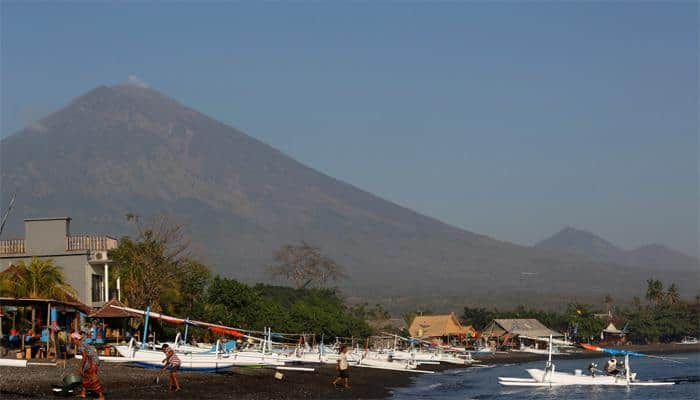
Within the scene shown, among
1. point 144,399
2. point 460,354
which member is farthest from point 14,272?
point 460,354

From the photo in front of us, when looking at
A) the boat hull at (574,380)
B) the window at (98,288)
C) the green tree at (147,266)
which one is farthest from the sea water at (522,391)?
the window at (98,288)

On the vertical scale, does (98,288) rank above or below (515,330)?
above

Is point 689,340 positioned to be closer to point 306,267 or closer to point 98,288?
point 306,267

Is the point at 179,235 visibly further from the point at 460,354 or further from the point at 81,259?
the point at 460,354

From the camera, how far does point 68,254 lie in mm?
57719

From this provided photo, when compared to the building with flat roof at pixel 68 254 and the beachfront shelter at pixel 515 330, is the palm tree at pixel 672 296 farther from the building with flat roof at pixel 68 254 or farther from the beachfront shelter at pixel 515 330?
the building with flat roof at pixel 68 254

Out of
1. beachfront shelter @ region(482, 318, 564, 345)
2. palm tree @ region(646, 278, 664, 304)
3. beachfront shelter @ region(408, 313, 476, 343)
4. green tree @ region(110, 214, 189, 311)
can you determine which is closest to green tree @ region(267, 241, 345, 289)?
beachfront shelter @ region(408, 313, 476, 343)

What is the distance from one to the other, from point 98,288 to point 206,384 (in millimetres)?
20939

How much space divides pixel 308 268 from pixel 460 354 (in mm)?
38592

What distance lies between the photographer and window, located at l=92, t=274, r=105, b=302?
57.8 m

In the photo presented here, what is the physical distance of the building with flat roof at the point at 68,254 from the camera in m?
57.3

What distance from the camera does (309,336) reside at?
247 feet

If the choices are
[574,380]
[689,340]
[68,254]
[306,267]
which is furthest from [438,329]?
[574,380]

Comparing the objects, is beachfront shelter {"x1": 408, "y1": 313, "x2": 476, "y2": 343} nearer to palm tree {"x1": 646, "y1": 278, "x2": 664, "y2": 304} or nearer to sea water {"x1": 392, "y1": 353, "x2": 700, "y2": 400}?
palm tree {"x1": 646, "y1": 278, "x2": 664, "y2": 304}
